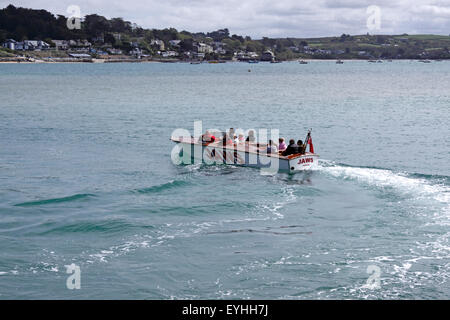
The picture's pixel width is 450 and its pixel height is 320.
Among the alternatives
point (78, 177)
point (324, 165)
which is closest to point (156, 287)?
point (78, 177)

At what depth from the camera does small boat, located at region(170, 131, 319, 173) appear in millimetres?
30938

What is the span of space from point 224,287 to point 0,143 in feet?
99.3

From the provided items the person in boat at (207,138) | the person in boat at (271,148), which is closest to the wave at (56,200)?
the person in boat at (207,138)

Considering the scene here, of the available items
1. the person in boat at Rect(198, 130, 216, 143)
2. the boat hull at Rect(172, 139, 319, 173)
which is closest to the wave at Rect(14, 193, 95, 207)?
the boat hull at Rect(172, 139, 319, 173)

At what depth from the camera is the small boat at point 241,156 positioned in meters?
30.9

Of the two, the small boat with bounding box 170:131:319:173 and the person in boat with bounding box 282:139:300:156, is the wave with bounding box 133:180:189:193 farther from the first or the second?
the person in boat with bounding box 282:139:300:156

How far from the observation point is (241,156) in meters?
32.4

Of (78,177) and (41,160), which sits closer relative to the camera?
(78,177)

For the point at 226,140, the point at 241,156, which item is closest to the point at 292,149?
the point at 241,156

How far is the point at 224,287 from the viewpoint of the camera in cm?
1725

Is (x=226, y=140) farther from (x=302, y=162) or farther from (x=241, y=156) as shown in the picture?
(x=302, y=162)

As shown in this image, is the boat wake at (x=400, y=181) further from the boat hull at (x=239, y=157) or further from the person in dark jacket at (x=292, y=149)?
the person in dark jacket at (x=292, y=149)
